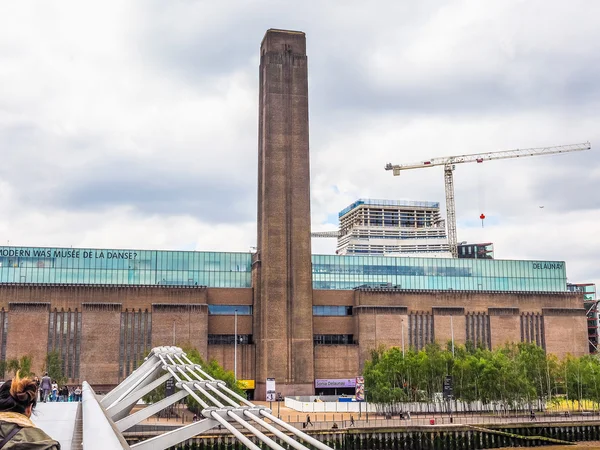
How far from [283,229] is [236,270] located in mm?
10916

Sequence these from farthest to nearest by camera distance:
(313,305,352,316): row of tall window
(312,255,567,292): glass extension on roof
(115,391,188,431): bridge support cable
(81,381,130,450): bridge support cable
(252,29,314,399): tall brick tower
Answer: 1. (312,255,567,292): glass extension on roof
2. (313,305,352,316): row of tall window
3. (252,29,314,399): tall brick tower
4. (115,391,188,431): bridge support cable
5. (81,381,130,450): bridge support cable

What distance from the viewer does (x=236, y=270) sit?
329 ft

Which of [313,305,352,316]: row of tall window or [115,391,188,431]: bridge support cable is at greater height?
[313,305,352,316]: row of tall window

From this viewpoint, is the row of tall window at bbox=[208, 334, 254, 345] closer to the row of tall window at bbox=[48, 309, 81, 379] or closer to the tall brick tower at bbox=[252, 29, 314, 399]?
the tall brick tower at bbox=[252, 29, 314, 399]

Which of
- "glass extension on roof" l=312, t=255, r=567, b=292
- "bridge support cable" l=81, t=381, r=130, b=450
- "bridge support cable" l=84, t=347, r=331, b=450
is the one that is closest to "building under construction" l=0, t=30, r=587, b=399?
"glass extension on roof" l=312, t=255, r=567, b=292

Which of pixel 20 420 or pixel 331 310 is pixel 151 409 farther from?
pixel 331 310

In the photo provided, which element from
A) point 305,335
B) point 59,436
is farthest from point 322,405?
point 59,436

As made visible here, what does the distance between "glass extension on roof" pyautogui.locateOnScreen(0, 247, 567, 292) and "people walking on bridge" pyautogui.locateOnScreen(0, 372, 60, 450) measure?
93026 millimetres

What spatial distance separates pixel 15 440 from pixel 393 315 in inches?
3810

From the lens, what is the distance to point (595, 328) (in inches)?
6230

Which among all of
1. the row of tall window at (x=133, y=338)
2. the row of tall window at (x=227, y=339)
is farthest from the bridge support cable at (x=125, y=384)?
the row of tall window at (x=227, y=339)

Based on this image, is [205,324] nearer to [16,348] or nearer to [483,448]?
[16,348]

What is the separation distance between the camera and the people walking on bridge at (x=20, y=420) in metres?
4.87

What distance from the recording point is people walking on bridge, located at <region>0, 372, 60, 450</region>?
Result: 4.87m
